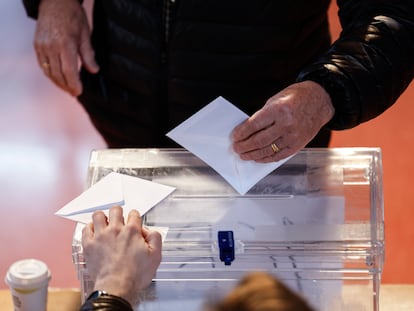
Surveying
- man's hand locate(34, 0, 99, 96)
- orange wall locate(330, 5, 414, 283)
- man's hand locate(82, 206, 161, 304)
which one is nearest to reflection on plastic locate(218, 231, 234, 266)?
man's hand locate(82, 206, 161, 304)

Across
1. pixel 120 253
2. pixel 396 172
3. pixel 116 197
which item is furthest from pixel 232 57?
pixel 396 172

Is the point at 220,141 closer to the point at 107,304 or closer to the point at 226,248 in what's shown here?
the point at 226,248

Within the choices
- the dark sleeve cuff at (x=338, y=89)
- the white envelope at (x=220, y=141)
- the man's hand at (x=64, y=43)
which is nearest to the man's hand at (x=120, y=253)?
the white envelope at (x=220, y=141)

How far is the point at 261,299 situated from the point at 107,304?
28cm

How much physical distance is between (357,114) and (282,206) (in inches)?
8.6

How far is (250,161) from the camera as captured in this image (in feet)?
4.89

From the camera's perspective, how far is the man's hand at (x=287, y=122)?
142cm

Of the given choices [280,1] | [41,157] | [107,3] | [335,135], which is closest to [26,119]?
[41,157]

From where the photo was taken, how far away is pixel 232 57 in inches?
67.9

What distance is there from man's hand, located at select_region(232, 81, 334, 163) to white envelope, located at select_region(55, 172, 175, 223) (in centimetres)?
19

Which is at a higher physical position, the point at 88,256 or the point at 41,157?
the point at 88,256

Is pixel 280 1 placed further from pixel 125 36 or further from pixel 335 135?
pixel 335 135

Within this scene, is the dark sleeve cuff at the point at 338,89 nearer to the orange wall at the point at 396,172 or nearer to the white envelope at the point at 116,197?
the white envelope at the point at 116,197

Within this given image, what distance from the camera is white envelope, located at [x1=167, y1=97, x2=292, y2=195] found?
4.87 ft
